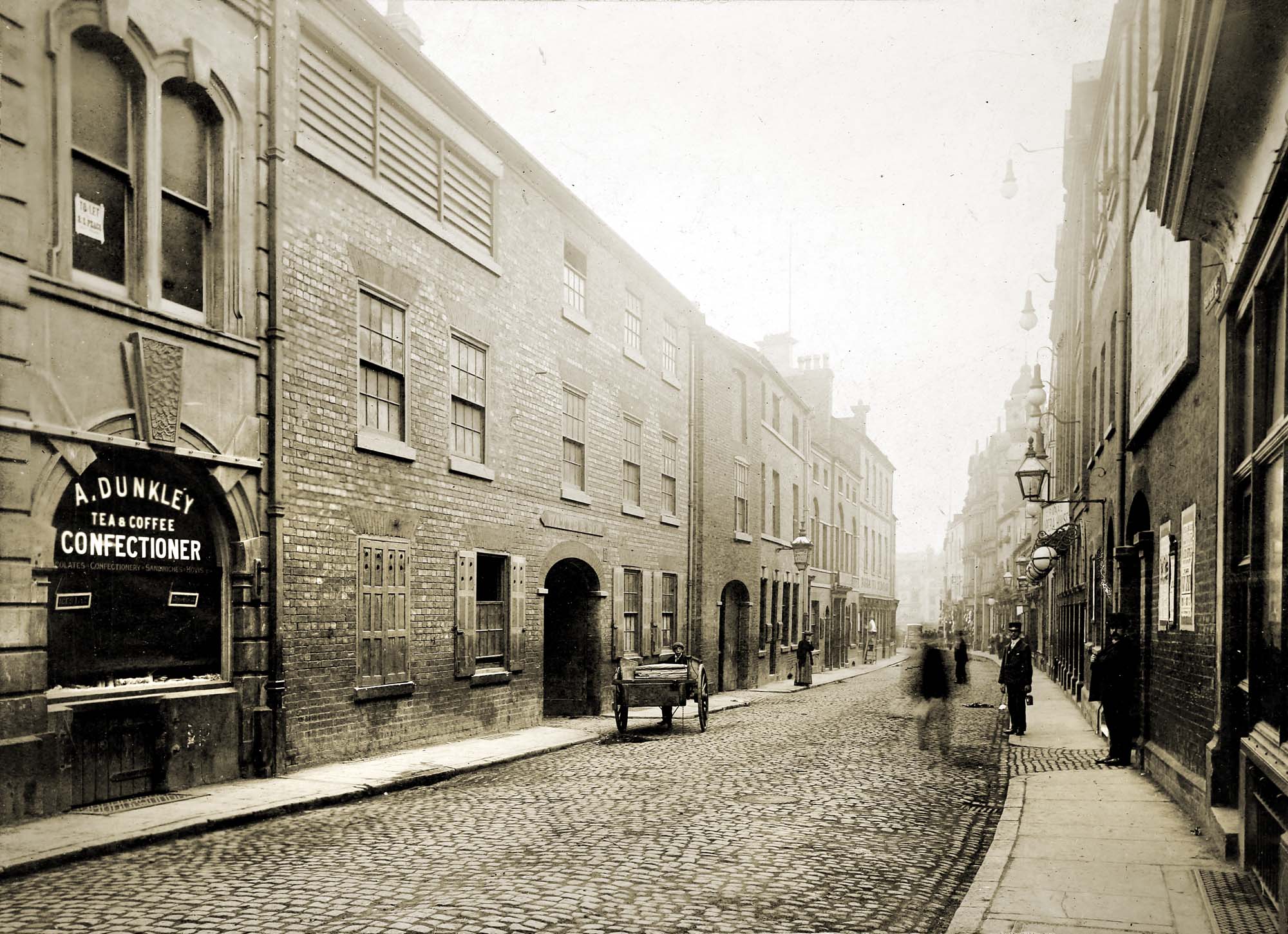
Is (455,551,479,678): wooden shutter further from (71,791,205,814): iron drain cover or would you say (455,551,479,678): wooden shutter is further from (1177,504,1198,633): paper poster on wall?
(1177,504,1198,633): paper poster on wall

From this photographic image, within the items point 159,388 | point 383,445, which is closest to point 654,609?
point 383,445

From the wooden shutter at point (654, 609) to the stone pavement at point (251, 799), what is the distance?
6265mm

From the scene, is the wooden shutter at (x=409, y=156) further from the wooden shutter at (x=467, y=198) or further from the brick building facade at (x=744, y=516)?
the brick building facade at (x=744, y=516)

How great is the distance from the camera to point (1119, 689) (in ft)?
41.4

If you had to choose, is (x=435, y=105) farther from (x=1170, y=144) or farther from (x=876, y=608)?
(x=876, y=608)

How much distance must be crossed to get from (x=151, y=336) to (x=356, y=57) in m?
5.06

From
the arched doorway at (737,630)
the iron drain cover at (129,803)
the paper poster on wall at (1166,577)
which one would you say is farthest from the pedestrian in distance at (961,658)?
the arched doorway at (737,630)

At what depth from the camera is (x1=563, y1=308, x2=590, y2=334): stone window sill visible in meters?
18.5

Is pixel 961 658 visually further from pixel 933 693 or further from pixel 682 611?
pixel 682 611

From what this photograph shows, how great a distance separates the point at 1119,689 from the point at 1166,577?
8.35 ft

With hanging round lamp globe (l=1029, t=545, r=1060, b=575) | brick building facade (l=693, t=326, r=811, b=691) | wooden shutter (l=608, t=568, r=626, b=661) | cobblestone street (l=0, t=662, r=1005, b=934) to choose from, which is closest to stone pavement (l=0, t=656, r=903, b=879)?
cobblestone street (l=0, t=662, r=1005, b=934)

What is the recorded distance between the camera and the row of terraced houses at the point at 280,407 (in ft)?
28.8

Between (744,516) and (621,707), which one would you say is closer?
(621,707)

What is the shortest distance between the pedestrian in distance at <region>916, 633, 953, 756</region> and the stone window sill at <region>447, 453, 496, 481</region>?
6611 mm
